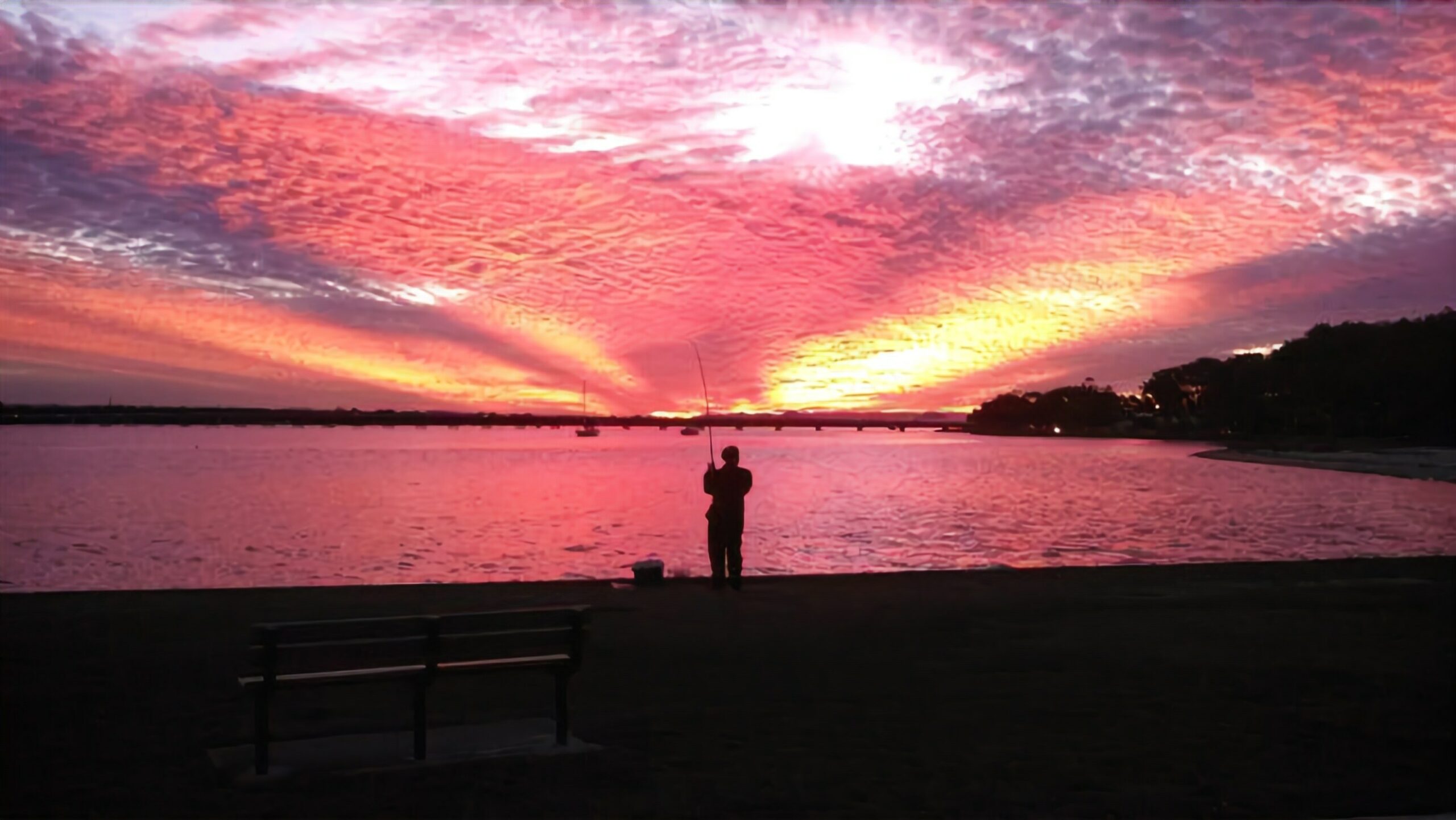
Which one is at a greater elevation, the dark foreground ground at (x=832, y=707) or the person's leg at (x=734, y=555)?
the person's leg at (x=734, y=555)

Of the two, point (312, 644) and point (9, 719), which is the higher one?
point (312, 644)

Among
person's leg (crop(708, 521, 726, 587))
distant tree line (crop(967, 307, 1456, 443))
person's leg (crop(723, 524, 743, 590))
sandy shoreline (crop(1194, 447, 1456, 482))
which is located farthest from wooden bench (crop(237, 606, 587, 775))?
distant tree line (crop(967, 307, 1456, 443))

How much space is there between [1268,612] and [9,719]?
12.1 metres

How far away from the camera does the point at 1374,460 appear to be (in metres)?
91.2

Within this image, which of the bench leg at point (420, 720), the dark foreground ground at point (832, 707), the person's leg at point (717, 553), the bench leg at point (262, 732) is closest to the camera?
the dark foreground ground at point (832, 707)

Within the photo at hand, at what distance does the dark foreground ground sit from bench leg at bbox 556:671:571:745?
34cm

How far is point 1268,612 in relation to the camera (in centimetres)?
1365

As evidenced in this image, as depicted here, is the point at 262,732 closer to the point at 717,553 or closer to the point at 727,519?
the point at 717,553

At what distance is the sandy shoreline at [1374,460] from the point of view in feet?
258

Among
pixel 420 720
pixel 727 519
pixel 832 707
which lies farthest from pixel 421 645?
pixel 727 519

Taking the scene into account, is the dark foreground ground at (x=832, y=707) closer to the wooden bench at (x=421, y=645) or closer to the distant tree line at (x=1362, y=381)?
the wooden bench at (x=421, y=645)

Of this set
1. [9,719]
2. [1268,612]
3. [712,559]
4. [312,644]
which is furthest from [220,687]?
[1268,612]

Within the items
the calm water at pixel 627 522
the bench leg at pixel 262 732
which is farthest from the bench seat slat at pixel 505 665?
the calm water at pixel 627 522

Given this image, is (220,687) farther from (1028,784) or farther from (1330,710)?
(1330,710)
